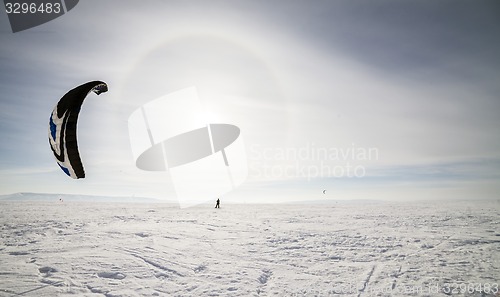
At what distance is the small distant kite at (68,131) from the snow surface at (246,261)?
3.23 metres

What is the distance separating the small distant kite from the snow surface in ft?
10.6

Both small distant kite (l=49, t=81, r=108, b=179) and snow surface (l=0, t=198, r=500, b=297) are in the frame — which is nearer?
snow surface (l=0, t=198, r=500, b=297)

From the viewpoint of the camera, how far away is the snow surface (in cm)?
742

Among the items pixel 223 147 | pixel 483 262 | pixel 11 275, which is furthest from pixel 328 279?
pixel 223 147

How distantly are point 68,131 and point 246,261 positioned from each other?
7.42 m

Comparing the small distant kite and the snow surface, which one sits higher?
the small distant kite

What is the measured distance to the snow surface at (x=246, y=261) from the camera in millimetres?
7422

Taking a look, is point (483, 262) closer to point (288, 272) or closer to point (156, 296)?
point (288, 272)

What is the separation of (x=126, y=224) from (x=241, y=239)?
7828mm

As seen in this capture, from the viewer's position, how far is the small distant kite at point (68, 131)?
846 centimetres

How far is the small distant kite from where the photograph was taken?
846 cm

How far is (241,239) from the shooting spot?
12.8m

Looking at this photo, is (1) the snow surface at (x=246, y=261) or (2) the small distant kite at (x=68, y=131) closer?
(1) the snow surface at (x=246, y=261)

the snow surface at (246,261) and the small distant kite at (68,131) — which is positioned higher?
the small distant kite at (68,131)
